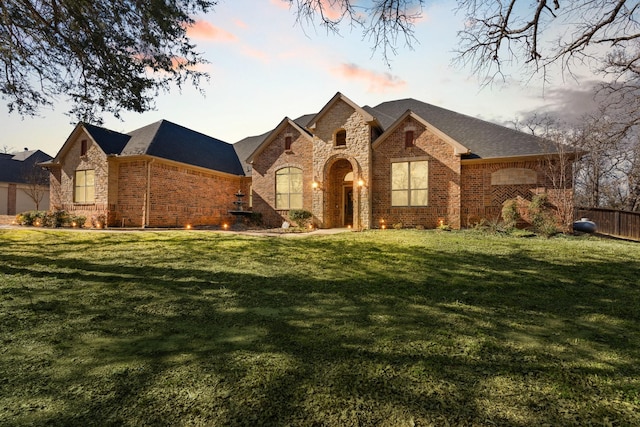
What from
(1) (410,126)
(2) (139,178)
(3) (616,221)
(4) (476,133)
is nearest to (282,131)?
(1) (410,126)

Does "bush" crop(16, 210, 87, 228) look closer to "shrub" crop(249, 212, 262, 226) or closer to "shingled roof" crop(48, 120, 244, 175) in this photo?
"shingled roof" crop(48, 120, 244, 175)

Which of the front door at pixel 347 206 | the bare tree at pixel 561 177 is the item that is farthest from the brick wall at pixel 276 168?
the bare tree at pixel 561 177

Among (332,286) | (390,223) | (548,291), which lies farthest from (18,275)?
(390,223)

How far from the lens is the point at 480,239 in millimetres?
10969

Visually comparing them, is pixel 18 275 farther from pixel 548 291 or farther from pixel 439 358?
pixel 548 291

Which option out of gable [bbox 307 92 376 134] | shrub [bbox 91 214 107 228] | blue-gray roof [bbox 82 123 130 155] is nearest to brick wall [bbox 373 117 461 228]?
gable [bbox 307 92 376 134]

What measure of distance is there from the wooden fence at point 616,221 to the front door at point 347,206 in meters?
11.9

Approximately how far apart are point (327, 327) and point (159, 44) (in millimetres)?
8589

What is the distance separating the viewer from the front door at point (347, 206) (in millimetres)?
18047

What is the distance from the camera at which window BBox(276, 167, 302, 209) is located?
58.2ft

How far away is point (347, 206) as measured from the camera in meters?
18.3

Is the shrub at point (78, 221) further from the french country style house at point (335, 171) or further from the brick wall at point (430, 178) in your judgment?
the brick wall at point (430, 178)

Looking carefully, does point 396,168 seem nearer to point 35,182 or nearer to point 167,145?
point 167,145

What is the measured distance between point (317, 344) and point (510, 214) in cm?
1336
